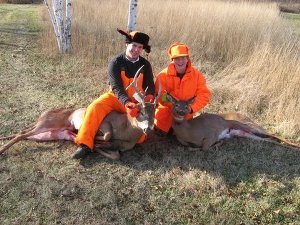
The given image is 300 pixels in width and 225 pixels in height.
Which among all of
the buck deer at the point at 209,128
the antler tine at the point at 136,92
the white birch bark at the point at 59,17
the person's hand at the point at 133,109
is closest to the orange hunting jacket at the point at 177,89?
the buck deer at the point at 209,128

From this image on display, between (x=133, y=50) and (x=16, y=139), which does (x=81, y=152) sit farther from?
(x=133, y=50)

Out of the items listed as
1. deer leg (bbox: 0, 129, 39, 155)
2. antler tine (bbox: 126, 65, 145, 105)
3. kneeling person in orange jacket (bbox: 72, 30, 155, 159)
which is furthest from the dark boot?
antler tine (bbox: 126, 65, 145, 105)

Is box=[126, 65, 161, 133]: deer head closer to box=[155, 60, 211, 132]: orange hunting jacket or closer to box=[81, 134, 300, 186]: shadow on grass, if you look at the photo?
box=[81, 134, 300, 186]: shadow on grass

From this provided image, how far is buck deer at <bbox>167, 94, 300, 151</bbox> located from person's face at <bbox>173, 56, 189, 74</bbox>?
558 millimetres

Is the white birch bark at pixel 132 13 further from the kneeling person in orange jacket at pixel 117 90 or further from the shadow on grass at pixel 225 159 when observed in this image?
the shadow on grass at pixel 225 159

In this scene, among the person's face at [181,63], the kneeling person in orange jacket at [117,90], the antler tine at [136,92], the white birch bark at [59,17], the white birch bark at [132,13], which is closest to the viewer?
the antler tine at [136,92]

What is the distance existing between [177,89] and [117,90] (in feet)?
3.19

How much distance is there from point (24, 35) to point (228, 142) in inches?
321

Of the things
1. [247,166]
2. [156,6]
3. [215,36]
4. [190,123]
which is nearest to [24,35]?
[156,6]

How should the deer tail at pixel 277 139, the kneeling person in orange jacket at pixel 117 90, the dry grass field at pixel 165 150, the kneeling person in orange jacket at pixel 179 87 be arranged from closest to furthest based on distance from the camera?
1. the dry grass field at pixel 165 150
2. the kneeling person in orange jacket at pixel 117 90
3. the kneeling person in orange jacket at pixel 179 87
4. the deer tail at pixel 277 139

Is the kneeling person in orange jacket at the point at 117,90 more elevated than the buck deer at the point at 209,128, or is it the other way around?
the kneeling person in orange jacket at the point at 117,90

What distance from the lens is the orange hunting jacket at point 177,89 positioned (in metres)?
6.17

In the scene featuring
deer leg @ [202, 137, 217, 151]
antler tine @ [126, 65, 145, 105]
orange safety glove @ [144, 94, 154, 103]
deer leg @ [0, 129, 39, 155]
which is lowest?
deer leg @ [0, 129, 39, 155]

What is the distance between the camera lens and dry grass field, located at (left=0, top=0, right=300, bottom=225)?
15.9 feet
